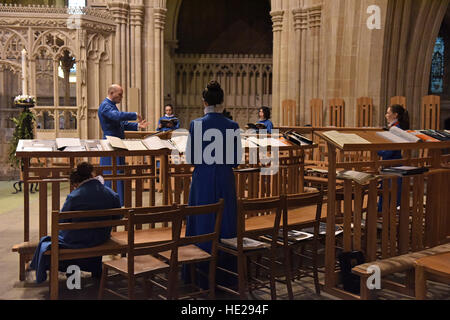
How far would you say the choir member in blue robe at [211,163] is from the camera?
4.06 meters

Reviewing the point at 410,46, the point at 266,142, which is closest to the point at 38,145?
the point at 266,142

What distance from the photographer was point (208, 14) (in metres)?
17.8

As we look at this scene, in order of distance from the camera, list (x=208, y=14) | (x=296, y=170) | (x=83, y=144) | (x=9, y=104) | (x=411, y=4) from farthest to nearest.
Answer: (x=208, y=14) < (x=9, y=104) < (x=411, y=4) < (x=296, y=170) < (x=83, y=144)

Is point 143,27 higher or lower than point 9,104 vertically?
higher

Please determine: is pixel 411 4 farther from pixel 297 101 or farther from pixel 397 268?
pixel 397 268

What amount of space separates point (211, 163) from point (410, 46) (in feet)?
28.1

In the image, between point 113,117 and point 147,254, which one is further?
point 113,117

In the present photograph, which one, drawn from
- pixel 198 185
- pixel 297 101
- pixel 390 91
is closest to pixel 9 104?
pixel 297 101

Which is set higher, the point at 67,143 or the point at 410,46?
the point at 410,46

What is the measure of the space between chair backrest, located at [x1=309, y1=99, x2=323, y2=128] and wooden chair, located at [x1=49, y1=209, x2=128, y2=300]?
8364 millimetres

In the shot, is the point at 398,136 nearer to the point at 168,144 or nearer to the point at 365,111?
the point at 168,144

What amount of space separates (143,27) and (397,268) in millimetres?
10285

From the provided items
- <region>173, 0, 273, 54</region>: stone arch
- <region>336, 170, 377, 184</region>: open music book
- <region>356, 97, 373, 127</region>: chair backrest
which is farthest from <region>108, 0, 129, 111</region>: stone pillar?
<region>336, 170, 377, 184</region>: open music book

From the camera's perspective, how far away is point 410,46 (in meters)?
11.2
